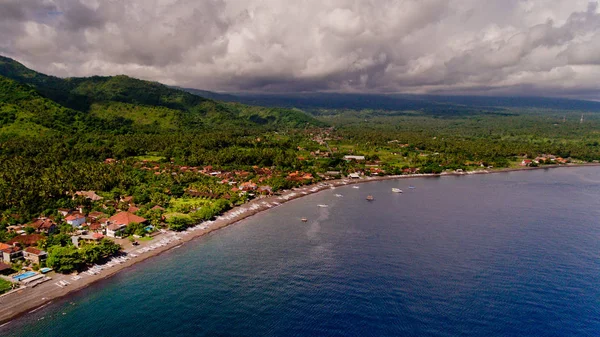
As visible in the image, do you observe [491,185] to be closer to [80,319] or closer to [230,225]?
[230,225]

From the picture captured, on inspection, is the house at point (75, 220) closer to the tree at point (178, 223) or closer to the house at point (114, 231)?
the house at point (114, 231)

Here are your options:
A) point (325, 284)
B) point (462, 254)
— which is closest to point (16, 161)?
point (325, 284)

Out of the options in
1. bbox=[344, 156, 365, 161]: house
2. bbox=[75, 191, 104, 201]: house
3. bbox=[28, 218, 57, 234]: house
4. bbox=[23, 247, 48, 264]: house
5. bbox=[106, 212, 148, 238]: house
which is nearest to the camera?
bbox=[23, 247, 48, 264]: house

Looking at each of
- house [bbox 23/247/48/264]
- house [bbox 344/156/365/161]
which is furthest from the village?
house [bbox 344/156/365/161]

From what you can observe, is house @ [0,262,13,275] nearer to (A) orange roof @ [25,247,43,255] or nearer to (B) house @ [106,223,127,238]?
(A) orange roof @ [25,247,43,255]

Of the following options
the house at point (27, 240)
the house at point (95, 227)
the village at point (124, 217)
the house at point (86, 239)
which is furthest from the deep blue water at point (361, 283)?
the house at point (27, 240)

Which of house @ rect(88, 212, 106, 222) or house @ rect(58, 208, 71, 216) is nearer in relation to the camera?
house @ rect(88, 212, 106, 222)

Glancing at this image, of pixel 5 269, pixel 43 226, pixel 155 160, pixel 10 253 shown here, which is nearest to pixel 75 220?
pixel 43 226

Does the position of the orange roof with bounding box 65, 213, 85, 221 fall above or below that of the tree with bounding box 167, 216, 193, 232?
above
